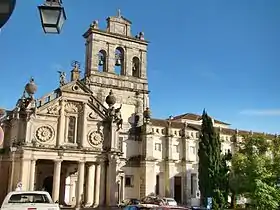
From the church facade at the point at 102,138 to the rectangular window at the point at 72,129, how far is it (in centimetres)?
10

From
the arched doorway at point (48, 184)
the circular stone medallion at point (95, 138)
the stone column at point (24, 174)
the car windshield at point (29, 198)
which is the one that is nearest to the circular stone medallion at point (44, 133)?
the stone column at point (24, 174)

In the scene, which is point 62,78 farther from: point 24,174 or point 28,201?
point 28,201

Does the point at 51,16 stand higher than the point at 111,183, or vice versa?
the point at 51,16

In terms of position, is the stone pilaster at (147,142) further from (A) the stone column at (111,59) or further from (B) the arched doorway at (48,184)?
(B) the arched doorway at (48,184)

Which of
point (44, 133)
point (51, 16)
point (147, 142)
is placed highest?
point (147, 142)

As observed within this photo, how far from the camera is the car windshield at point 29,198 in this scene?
1598 cm

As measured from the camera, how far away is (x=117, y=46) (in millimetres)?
52719

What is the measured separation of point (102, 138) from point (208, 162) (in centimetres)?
1209

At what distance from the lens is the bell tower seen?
50.2 meters

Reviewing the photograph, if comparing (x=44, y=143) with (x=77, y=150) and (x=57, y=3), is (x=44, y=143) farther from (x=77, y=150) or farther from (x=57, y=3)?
(x=57, y=3)

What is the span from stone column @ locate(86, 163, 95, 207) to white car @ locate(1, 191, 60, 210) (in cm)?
2089

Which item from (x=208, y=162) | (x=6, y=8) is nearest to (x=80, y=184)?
(x=208, y=162)

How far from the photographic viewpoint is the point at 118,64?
175 feet

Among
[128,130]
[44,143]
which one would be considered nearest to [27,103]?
[44,143]
